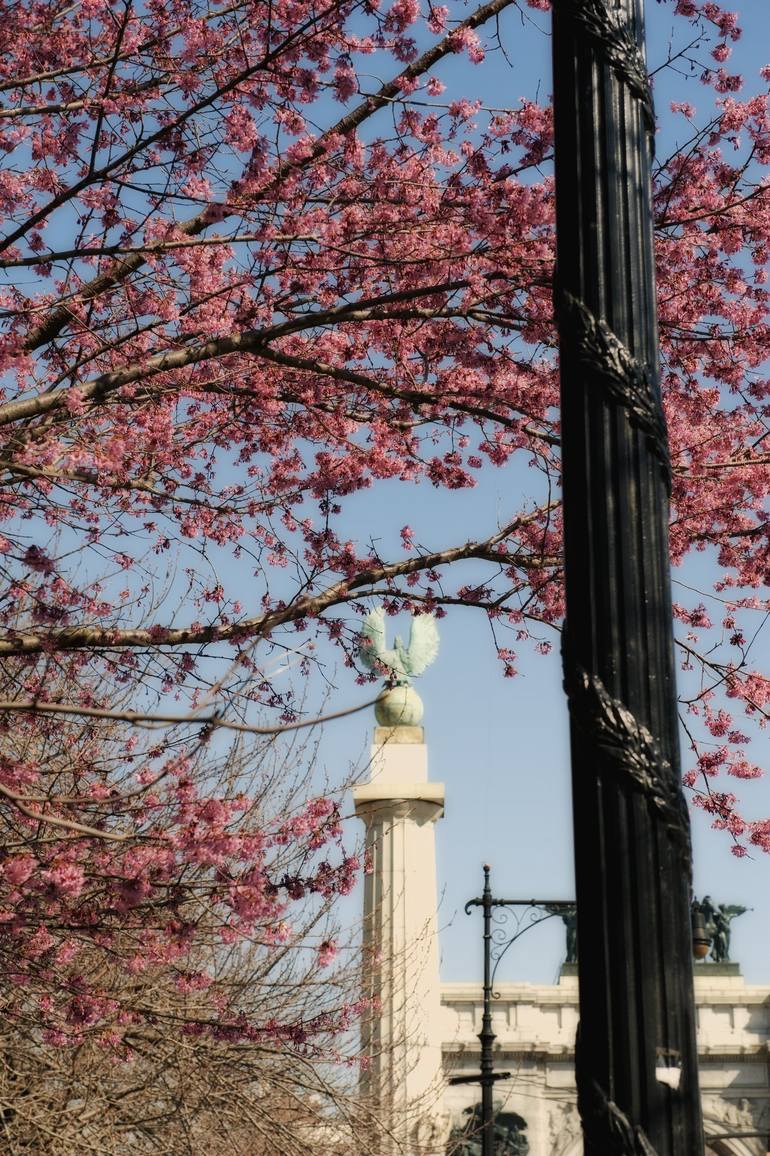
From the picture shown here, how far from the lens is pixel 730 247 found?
Result: 984cm

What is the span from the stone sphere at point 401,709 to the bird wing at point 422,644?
626mm

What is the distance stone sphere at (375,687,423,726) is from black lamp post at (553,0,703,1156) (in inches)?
981

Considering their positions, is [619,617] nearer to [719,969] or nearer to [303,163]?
[303,163]

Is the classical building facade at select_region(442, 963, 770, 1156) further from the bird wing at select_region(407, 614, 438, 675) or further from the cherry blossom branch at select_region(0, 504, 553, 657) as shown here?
the cherry blossom branch at select_region(0, 504, 553, 657)

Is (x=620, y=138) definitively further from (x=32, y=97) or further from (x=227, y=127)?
(x=32, y=97)

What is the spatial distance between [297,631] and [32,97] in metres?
3.47

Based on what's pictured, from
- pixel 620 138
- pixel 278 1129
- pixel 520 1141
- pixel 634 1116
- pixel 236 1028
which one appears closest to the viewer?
pixel 634 1116

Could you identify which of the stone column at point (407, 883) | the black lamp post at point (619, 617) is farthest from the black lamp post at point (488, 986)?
the black lamp post at point (619, 617)

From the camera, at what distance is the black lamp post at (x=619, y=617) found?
2.61 m

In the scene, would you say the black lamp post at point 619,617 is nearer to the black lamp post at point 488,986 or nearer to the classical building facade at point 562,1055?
the black lamp post at point 488,986

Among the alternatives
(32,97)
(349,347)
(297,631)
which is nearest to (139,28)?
(32,97)

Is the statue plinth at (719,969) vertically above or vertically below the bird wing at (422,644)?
below

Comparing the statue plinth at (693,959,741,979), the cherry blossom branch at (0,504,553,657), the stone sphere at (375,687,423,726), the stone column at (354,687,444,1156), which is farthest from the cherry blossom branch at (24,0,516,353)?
the statue plinth at (693,959,741,979)

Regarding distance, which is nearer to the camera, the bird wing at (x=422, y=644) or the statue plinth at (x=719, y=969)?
the bird wing at (x=422, y=644)
